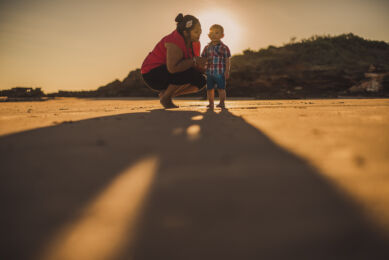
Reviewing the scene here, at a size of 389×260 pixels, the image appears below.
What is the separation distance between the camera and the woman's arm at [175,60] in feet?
11.6

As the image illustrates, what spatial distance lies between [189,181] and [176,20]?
327cm

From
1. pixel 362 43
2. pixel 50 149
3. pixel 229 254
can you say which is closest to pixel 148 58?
pixel 50 149

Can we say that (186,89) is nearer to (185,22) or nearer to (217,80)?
(217,80)

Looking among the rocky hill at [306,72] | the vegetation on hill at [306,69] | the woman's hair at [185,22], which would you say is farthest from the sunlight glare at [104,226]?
the vegetation on hill at [306,69]

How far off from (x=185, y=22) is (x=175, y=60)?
1.81 ft

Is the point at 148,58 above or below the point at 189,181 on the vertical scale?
above

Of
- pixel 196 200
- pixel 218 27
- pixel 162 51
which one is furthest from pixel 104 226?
pixel 218 27

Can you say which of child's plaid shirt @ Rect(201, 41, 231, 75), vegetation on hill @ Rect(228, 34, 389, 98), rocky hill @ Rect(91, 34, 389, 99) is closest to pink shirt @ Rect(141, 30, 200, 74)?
child's plaid shirt @ Rect(201, 41, 231, 75)

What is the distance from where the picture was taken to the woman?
3584 millimetres

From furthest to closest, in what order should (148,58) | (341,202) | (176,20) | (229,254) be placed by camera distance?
(148,58) < (176,20) < (341,202) < (229,254)

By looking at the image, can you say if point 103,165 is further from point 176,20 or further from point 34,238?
point 176,20

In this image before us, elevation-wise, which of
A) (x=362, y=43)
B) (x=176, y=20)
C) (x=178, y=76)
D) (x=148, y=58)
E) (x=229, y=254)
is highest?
(x=362, y=43)

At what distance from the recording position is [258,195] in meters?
0.83

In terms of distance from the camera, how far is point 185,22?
366 centimetres
